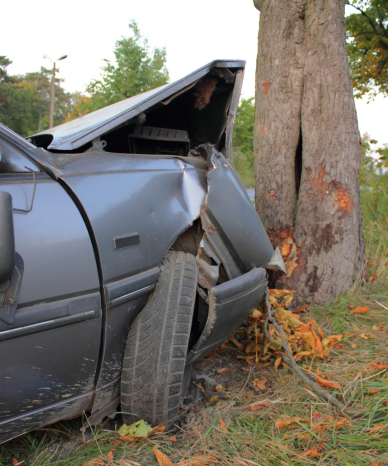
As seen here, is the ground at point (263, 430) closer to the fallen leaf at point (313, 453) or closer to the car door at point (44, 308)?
the fallen leaf at point (313, 453)

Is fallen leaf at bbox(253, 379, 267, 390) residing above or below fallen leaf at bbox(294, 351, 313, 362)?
below

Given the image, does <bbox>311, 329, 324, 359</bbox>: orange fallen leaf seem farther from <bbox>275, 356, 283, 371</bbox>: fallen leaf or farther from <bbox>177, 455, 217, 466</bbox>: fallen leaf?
<bbox>177, 455, 217, 466</bbox>: fallen leaf

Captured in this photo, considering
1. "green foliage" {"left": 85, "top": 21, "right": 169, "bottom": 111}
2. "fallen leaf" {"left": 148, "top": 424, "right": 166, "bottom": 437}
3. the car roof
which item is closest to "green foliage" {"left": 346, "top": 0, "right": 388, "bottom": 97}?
"green foliage" {"left": 85, "top": 21, "right": 169, "bottom": 111}

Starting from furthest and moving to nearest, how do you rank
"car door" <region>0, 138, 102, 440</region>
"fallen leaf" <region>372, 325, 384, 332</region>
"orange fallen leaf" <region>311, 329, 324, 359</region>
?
1. "fallen leaf" <region>372, 325, 384, 332</region>
2. "orange fallen leaf" <region>311, 329, 324, 359</region>
3. "car door" <region>0, 138, 102, 440</region>

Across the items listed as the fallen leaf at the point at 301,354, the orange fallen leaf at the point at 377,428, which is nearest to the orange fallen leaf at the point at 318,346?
the fallen leaf at the point at 301,354

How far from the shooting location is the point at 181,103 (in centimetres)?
266

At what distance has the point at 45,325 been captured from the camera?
134 cm

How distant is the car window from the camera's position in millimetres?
1409

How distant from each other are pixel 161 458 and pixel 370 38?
42.9 ft

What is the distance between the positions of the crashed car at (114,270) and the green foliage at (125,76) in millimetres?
13536

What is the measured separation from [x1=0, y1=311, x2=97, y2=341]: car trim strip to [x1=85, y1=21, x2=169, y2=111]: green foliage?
14.2 m

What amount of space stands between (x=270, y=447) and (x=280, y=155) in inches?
84.1

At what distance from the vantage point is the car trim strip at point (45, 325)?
49.5 inches

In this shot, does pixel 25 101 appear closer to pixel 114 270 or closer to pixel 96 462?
pixel 114 270
